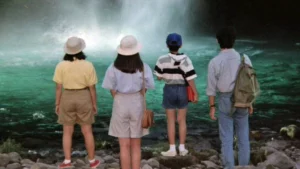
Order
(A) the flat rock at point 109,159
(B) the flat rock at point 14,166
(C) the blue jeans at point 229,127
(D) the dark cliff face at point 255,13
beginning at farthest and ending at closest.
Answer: (D) the dark cliff face at point 255,13, (A) the flat rock at point 109,159, (B) the flat rock at point 14,166, (C) the blue jeans at point 229,127

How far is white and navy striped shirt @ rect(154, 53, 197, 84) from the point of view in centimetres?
502

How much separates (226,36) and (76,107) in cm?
163

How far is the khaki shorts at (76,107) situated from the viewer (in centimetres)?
463

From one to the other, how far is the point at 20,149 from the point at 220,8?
79.2 feet

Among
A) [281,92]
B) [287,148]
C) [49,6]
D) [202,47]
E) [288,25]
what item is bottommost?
[287,148]

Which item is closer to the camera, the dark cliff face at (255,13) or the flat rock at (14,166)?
the flat rock at (14,166)

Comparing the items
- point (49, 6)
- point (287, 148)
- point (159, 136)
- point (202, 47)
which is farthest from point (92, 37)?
point (287, 148)

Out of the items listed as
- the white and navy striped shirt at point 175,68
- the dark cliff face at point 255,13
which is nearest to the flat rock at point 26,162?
the white and navy striped shirt at point 175,68

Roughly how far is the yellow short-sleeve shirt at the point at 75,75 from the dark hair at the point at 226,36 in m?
Answer: 1.30

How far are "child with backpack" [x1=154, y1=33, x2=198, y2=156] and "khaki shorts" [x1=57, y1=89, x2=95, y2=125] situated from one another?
0.89 m

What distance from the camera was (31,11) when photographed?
2784 cm

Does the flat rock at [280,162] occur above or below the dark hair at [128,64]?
below

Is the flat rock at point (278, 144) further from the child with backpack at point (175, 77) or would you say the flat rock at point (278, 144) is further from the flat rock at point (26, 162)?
the flat rock at point (26, 162)

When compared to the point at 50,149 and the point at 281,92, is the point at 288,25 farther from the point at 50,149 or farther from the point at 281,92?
the point at 50,149
